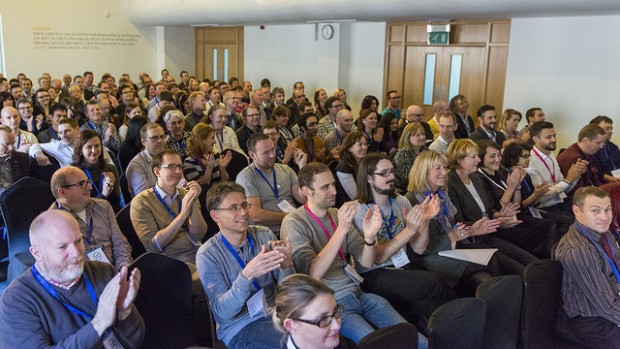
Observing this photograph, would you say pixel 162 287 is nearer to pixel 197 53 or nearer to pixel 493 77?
pixel 493 77

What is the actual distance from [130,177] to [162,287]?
210 centimetres

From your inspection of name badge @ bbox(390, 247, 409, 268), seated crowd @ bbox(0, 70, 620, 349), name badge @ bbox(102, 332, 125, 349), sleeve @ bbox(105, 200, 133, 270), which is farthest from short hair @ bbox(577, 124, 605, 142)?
name badge @ bbox(102, 332, 125, 349)

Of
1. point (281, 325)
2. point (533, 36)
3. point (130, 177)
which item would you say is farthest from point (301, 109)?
point (281, 325)

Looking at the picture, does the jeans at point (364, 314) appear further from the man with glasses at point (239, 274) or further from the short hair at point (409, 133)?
the short hair at point (409, 133)

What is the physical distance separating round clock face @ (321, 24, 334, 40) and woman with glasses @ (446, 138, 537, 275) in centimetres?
798

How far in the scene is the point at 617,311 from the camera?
8.80 ft

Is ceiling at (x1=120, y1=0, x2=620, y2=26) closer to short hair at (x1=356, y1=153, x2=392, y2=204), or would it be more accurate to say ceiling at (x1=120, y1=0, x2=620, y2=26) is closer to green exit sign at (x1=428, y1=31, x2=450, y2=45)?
green exit sign at (x1=428, y1=31, x2=450, y2=45)

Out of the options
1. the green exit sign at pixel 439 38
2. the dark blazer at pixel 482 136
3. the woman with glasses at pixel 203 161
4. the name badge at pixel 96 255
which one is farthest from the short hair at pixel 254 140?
the green exit sign at pixel 439 38

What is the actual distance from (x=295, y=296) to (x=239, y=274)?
1.80ft

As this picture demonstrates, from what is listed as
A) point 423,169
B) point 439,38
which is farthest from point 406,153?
point 439,38

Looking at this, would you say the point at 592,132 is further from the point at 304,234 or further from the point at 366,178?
the point at 304,234

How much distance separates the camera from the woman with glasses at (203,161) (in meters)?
4.79

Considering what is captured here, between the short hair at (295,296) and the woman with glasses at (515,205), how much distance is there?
2.66 meters

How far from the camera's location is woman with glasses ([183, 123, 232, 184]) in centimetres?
479
